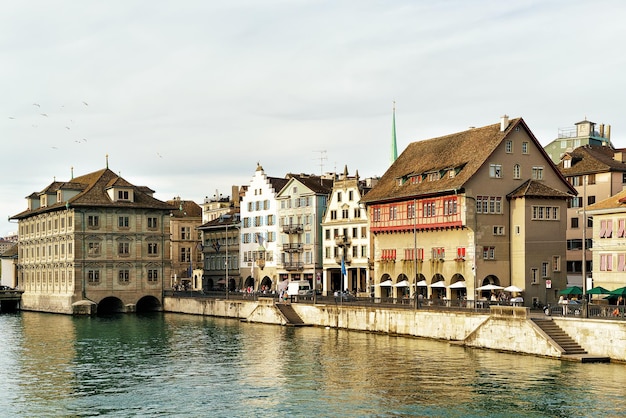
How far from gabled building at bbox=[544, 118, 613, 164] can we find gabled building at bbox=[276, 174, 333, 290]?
28.9 meters

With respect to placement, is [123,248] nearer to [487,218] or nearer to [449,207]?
[449,207]

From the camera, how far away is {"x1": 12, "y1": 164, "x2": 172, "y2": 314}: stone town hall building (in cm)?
10612

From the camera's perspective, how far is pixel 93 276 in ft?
350

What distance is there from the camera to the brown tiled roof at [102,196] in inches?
4210

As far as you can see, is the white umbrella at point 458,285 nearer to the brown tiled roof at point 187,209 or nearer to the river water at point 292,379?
the river water at point 292,379

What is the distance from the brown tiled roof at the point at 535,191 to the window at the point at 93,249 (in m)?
51.5

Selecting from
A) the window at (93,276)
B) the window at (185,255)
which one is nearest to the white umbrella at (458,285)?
the window at (93,276)

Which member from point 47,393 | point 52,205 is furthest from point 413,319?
point 52,205

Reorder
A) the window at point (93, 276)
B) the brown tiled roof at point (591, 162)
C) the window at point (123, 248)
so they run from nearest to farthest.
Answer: the brown tiled roof at point (591, 162) → the window at point (93, 276) → the window at point (123, 248)

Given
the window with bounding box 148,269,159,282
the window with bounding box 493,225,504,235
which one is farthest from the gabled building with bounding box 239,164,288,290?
the window with bounding box 493,225,504,235

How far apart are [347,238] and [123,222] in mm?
27148

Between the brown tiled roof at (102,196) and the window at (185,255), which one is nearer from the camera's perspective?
the brown tiled roof at (102,196)

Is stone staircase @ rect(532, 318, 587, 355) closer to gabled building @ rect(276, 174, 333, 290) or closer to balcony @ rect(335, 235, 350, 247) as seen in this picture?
balcony @ rect(335, 235, 350, 247)

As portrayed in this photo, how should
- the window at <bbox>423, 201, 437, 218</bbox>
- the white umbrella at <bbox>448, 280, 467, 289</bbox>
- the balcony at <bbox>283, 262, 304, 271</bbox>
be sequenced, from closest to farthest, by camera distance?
the white umbrella at <bbox>448, 280, 467, 289</bbox> < the window at <bbox>423, 201, 437, 218</bbox> < the balcony at <bbox>283, 262, 304, 271</bbox>
